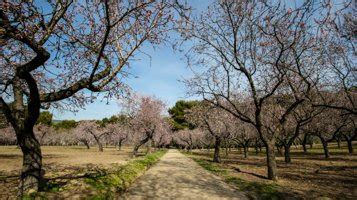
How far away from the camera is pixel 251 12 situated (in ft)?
53.8

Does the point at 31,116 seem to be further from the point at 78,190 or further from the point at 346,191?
the point at 346,191

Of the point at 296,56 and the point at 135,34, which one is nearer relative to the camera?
the point at 135,34

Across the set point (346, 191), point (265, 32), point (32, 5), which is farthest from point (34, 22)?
point (346, 191)

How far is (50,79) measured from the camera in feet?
48.7

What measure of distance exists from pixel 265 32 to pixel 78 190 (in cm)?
1100

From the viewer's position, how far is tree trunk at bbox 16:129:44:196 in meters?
9.56

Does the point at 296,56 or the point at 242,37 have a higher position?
the point at 242,37

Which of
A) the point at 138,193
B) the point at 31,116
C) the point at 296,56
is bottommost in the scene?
the point at 138,193

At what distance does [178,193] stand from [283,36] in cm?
979

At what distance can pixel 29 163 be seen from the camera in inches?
383

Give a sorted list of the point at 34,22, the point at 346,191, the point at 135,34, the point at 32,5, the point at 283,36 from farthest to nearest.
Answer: the point at 283,36
the point at 346,191
the point at 135,34
the point at 34,22
the point at 32,5

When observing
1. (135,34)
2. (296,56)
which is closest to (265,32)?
(296,56)

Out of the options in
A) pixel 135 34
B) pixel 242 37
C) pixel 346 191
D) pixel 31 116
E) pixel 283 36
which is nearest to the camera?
pixel 31 116

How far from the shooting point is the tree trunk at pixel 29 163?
9.56 meters
